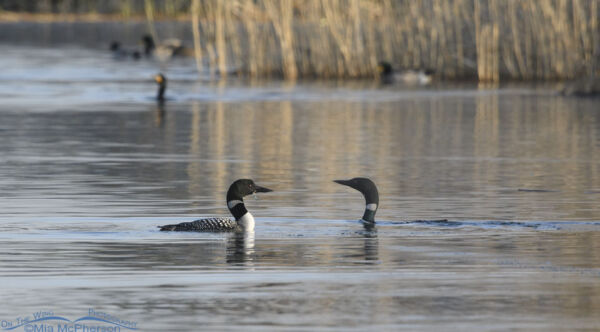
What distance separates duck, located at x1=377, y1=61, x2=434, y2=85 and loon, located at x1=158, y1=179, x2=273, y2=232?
80.0 feet

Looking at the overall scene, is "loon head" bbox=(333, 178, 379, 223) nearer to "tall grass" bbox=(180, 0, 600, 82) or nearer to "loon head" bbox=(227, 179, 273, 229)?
"loon head" bbox=(227, 179, 273, 229)

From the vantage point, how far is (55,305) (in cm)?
934

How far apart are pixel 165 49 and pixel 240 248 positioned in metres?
44.7

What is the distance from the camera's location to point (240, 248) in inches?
478

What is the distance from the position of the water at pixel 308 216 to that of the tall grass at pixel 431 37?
4682 mm

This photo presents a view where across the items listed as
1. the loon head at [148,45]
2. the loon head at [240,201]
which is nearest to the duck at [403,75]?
the loon head at [148,45]

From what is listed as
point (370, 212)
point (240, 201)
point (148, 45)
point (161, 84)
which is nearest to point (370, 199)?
point (370, 212)

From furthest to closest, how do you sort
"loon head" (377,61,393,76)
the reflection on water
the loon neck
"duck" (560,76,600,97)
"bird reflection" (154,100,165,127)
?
1. "loon head" (377,61,393,76)
2. "duck" (560,76,600,97)
3. "bird reflection" (154,100,165,127)
4. the reflection on water
5. the loon neck

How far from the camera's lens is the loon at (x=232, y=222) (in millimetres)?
12938

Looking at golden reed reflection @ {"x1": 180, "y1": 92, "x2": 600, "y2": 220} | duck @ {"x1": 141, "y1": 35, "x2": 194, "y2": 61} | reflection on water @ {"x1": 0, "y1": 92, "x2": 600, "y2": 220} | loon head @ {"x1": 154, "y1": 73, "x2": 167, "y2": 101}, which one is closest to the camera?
reflection on water @ {"x1": 0, "y1": 92, "x2": 600, "y2": 220}

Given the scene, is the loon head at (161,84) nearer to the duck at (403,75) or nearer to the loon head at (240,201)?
the duck at (403,75)

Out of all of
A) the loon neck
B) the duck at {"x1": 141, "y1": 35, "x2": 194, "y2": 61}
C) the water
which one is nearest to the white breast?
the water

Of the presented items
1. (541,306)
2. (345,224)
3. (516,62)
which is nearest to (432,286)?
(541,306)

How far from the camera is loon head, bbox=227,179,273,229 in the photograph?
13.1 meters
